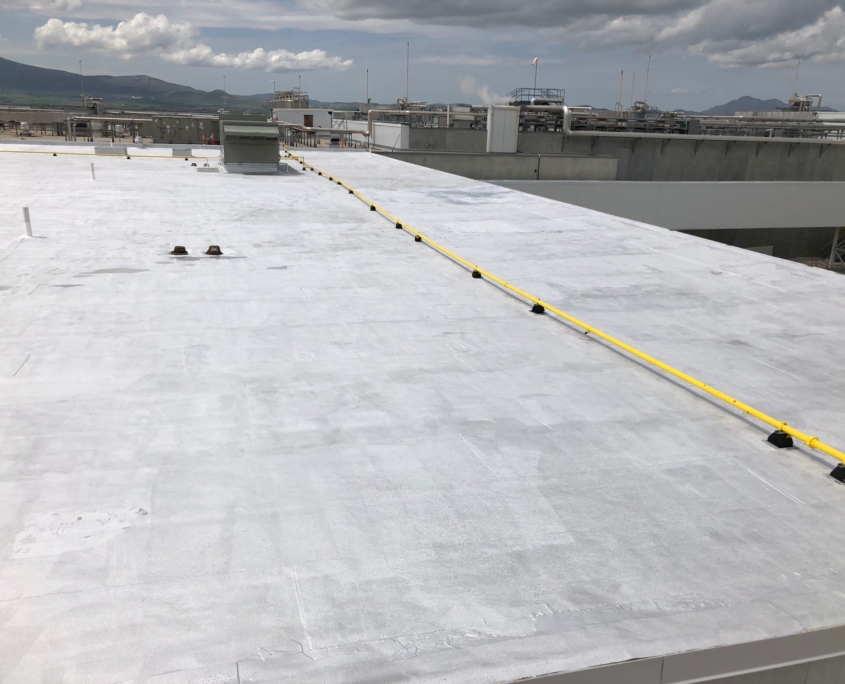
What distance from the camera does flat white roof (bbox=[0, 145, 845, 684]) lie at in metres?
3.41

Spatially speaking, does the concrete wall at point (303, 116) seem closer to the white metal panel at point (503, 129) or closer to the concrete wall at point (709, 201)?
the white metal panel at point (503, 129)

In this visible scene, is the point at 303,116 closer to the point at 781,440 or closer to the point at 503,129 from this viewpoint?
the point at 503,129

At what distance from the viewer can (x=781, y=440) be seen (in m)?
5.42

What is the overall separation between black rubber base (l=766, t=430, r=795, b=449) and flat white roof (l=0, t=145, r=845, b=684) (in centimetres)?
6

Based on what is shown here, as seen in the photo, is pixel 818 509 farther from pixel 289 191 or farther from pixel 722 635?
pixel 289 191

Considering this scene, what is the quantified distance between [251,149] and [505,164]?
14.8 metres

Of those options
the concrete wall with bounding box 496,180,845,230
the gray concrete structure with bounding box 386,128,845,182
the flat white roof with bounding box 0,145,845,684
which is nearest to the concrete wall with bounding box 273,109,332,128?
the gray concrete structure with bounding box 386,128,845,182

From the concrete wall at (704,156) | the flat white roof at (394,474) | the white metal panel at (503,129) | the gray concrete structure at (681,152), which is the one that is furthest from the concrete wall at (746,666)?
the concrete wall at (704,156)

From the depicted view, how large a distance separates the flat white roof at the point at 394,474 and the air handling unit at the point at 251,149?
43.3 feet

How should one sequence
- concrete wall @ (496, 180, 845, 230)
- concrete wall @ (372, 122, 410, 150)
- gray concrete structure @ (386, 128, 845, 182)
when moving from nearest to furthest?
concrete wall @ (496, 180, 845, 230)
concrete wall @ (372, 122, 410, 150)
gray concrete structure @ (386, 128, 845, 182)

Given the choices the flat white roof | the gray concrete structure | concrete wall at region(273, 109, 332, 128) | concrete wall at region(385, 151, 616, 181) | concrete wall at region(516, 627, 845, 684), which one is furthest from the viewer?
concrete wall at region(273, 109, 332, 128)

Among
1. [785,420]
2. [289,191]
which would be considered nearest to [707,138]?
[289,191]

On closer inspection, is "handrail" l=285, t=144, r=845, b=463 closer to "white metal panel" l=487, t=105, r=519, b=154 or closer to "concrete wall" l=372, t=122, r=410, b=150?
"white metal panel" l=487, t=105, r=519, b=154

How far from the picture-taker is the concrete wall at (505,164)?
3316 centimetres
